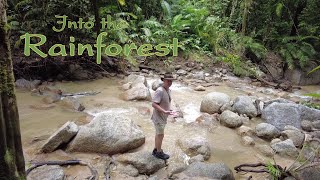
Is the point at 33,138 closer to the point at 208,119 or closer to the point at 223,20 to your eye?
the point at 208,119

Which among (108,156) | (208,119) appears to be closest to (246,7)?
(208,119)

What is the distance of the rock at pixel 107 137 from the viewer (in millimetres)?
5066

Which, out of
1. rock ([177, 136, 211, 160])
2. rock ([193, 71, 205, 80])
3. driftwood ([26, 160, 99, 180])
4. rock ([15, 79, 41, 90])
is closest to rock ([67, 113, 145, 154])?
driftwood ([26, 160, 99, 180])

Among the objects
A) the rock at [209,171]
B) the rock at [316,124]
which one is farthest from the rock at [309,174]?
the rock at [316,124]

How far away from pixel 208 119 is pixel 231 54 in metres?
5.83

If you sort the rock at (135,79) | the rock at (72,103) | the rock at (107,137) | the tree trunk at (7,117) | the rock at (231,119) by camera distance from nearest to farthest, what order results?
1. the tree trunk at (7,117)
2. the rock at (107,137)
3. the rock at (231,119)
4. the rock at (72,103)
5. the rock at (135,79)

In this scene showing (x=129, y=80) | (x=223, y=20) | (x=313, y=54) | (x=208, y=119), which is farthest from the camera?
(x=223, y=20)

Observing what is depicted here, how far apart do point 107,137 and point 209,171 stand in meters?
1.73

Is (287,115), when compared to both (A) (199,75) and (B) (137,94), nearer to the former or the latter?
(B) (137,94)

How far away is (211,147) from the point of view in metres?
5.92

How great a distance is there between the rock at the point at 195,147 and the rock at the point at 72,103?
8.55 ft

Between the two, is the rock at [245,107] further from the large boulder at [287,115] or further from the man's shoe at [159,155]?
the man's shoe at [159,155]

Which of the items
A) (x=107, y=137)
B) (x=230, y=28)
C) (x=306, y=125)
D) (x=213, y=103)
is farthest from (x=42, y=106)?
(x=230, y=28)

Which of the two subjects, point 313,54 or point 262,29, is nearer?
point 313,54
